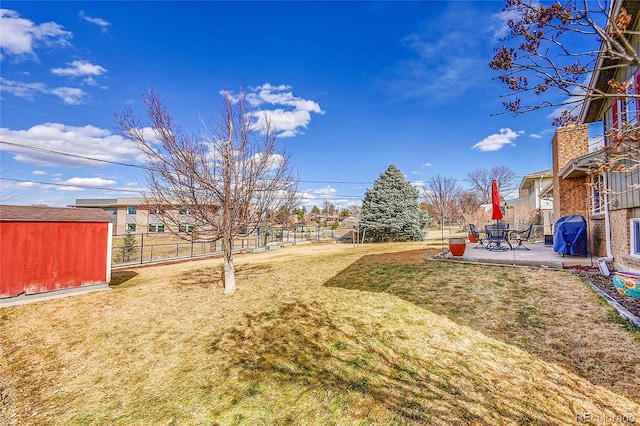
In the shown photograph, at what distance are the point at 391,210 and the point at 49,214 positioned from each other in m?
21.3

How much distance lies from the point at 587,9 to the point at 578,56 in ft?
1.61

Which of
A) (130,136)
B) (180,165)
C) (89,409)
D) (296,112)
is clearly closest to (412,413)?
(89,409)

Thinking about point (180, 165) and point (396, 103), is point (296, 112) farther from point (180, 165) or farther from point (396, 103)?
point (180, 165)

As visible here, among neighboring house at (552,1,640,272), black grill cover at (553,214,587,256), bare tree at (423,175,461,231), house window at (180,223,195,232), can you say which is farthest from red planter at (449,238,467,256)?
bare tree at (423,175,461,231)

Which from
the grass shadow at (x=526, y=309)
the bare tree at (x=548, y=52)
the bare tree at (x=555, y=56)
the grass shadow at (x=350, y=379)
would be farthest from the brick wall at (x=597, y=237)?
the grass shadow at (x=350, y=379)

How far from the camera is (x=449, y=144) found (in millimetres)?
29672

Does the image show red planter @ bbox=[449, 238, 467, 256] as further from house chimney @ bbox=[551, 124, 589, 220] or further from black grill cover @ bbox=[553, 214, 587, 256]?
house chimney @ bbox=[551, 124, 589, 220]

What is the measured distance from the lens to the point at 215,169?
691 cm

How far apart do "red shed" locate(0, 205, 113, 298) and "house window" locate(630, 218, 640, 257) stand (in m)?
14.1

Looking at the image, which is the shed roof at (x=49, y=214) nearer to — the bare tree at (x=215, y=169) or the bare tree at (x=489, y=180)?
the bare tree at (x=215, y=169)

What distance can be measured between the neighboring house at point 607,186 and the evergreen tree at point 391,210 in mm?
12068

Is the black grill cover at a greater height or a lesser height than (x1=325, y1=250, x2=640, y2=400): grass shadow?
greater

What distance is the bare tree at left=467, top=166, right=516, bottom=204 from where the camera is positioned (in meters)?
43.8

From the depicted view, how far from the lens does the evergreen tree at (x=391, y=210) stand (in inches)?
925
